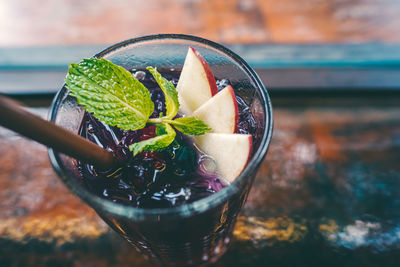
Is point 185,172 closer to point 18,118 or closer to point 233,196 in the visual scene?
point 233,196

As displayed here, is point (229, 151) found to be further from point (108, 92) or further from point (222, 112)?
point (108, 92)

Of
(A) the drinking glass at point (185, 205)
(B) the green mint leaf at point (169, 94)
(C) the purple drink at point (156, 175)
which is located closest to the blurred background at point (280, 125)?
(A) the drinking glass at point (185, 205)

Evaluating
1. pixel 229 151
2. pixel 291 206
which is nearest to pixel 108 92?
pixel 229 151

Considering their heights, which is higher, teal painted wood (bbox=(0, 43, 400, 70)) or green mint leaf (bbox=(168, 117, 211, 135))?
teal painted wood (bbox=(0, 43, 400, 70))

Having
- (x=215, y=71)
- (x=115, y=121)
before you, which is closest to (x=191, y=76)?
(x=215, y=71)

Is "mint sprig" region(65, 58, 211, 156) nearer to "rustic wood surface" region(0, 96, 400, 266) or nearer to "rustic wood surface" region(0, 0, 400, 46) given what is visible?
"rustic wood surface" region(0, 96, 400, 266)

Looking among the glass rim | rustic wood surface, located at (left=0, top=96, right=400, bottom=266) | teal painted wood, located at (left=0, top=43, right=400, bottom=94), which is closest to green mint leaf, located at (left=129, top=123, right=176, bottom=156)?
the glass rim
